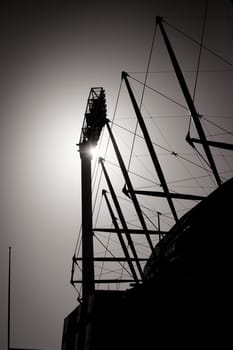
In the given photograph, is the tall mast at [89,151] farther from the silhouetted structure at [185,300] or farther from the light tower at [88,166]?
the silhouetted structure at [185,300]

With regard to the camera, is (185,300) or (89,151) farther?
(89,151)

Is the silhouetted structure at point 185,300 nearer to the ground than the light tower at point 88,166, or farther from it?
nearer to the ground

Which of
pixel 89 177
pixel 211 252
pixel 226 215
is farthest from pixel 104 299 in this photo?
A: pixel 89 177

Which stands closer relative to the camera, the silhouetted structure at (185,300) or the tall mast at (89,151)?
the silhouetted structure at (185,300)

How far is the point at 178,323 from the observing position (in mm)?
14805

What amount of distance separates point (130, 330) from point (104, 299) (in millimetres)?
2307

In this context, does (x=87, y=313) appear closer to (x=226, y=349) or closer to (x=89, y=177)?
(x=226, y=349)

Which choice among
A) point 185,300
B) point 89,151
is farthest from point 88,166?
point 185,300

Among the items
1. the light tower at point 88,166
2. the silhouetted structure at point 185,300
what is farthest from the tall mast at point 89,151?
the silhouetted structure at point 185,300

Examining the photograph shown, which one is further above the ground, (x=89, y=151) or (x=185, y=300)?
(x=89, y=151)

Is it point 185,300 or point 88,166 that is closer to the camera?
point 185,300

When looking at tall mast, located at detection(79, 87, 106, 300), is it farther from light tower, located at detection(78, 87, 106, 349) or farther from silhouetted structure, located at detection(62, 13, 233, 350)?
silhouetted structure, located at detection(62, 13, 233, 350)

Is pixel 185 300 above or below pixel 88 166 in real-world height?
below

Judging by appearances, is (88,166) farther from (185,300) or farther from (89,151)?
(185,300)
